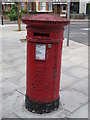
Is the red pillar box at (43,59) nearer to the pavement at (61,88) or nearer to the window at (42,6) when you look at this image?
the pavement at (61,88)

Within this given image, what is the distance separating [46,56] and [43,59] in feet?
0.23

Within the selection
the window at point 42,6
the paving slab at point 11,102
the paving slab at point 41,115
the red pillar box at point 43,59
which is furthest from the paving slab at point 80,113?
the window at point 42,6

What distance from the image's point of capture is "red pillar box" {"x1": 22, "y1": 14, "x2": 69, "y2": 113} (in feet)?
9.79

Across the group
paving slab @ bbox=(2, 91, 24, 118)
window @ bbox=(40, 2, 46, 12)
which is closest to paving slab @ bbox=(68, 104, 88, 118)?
paving slab @ bbox=(2, 91, 24, 118)

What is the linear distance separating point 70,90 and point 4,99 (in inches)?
59.5

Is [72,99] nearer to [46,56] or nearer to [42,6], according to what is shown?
[46,56]

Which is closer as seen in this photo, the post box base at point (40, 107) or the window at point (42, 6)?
the post box base at point (40, 107)

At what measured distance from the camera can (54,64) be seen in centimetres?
323

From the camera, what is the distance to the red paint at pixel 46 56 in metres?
2.97

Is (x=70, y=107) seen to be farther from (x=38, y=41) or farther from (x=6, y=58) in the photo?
(x=6, y=58)

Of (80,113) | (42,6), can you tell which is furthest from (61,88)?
(42,6)

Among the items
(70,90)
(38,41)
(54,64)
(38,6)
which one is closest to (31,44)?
(38,41)

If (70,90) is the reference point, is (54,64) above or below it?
above

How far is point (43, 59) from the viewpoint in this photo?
10.3ft
